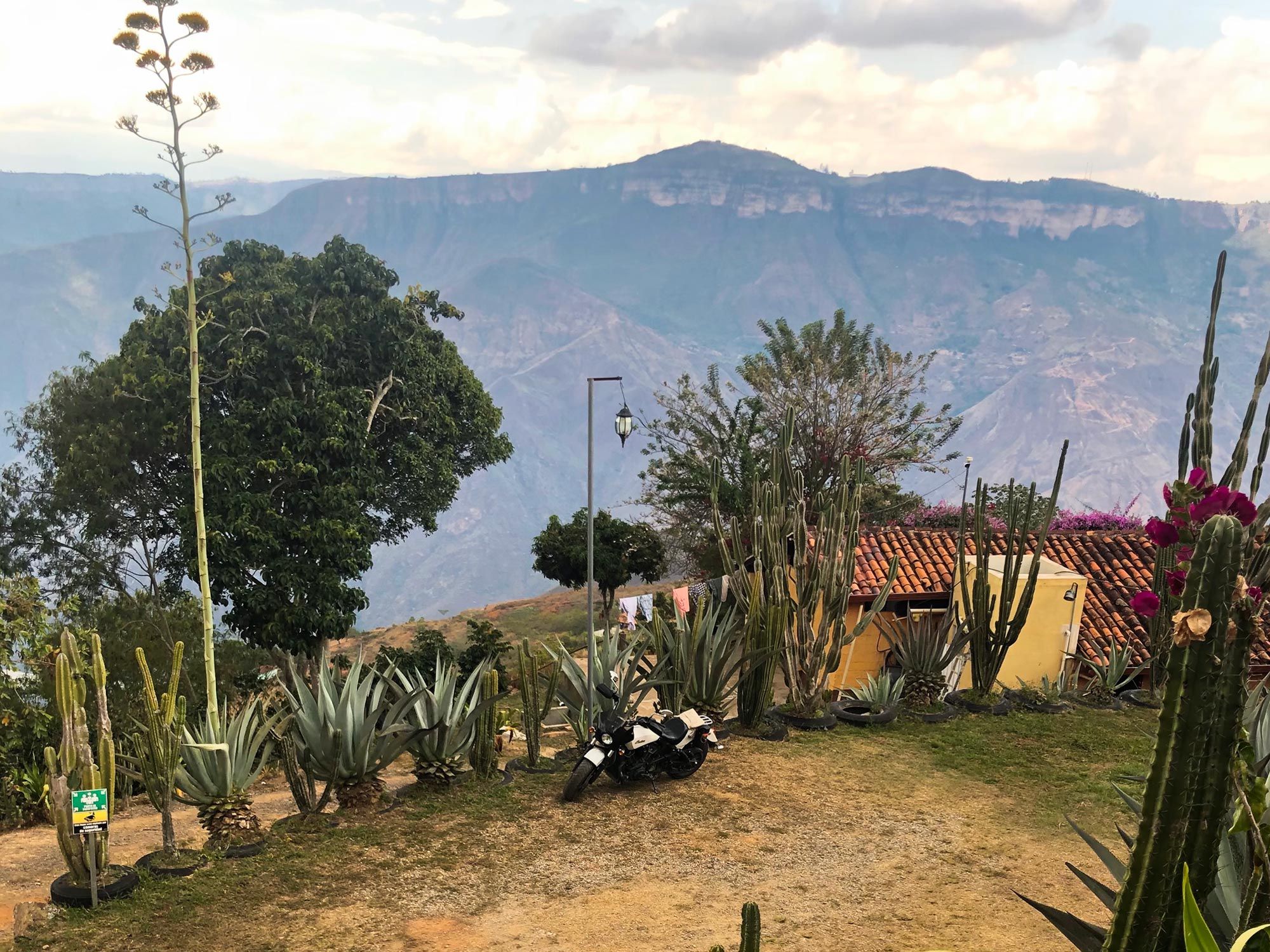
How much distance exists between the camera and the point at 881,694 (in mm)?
11938

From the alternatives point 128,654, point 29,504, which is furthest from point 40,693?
point 29,504

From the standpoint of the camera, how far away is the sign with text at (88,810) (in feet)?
21.1

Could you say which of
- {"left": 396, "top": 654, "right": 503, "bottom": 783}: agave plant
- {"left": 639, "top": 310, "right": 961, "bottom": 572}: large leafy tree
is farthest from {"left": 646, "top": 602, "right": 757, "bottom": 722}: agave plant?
{"left": 639, "top": 310, "right": 961, "bottom": 572}: large leafy tree

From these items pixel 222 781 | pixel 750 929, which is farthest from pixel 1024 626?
pixel 750 929

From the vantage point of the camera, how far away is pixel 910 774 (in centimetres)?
980

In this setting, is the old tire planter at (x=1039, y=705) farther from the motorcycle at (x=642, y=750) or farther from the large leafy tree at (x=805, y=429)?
the large leafy tree at (x=805, y=429)

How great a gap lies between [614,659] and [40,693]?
766 centimetres

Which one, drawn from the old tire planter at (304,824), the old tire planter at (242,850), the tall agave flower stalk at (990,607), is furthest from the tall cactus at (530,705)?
the tall agave flower stalk at (990,607)

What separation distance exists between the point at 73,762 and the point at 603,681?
520 centimetres

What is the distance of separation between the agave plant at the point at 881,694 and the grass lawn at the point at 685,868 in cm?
157

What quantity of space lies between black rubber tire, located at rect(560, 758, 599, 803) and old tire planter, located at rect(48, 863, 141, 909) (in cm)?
342

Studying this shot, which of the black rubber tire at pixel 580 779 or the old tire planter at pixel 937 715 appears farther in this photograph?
the old tire planter at pixel 937 715

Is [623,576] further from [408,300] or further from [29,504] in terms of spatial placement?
[29,504]

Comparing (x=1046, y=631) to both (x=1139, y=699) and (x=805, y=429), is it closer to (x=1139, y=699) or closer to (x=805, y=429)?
(x=1139, y=699)
